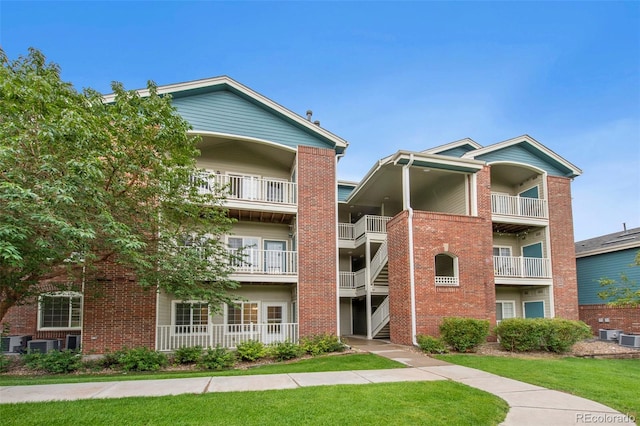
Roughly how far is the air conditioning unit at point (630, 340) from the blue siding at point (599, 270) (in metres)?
3.39

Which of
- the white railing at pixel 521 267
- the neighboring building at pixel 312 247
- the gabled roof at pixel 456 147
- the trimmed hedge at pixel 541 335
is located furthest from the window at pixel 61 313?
the white railing at pixel 521 267

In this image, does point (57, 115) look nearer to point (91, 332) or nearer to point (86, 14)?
point (91, 332)

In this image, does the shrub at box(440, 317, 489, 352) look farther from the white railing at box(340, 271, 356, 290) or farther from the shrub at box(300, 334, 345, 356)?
the white railing at box(340, 271, 356, 290)

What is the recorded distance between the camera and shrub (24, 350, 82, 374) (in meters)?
10.5

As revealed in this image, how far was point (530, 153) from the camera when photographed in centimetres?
1831

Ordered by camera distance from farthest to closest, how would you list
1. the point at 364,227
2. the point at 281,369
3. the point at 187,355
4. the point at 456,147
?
the point at 364,227
the point at 456,147
the point at 187,355
the point at 281,369

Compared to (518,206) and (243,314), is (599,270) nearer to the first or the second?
(518,206)

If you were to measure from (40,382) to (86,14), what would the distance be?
42.4 ft

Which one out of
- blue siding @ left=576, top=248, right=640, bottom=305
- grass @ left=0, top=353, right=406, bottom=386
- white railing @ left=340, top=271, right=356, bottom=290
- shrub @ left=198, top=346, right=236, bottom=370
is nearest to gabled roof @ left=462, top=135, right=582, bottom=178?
blue siding @ left=576, top=248, right=640, bottom=305

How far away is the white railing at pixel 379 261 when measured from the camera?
A: 1653cm

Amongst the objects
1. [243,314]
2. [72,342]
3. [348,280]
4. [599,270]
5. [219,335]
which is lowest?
[72,342]

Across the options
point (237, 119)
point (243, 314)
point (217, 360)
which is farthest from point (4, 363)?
point (237, 119)

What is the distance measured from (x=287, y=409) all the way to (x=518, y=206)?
15.9m

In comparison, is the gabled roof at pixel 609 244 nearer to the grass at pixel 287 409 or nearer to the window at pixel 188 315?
the grass at pixel 287 409
